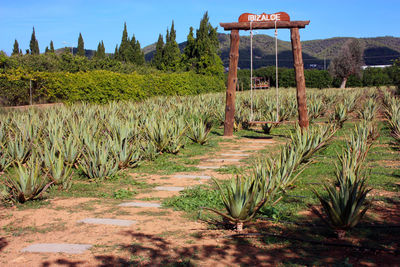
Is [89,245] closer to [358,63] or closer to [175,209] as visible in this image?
[175,209]

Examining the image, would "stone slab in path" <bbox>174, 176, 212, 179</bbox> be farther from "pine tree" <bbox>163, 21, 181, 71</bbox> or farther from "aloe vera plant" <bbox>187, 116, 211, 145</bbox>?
"pine tree" <bbox>163, 21, 181, 71</bbox>

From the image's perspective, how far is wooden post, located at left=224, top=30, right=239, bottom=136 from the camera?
1100cm

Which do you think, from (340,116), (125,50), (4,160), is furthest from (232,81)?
(125,50)

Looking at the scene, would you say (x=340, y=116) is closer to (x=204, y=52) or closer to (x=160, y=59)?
(x=204, y=52)

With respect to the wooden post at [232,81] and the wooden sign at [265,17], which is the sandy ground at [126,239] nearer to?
the wooden sign at [265,17]

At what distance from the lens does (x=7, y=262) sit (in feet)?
10.9

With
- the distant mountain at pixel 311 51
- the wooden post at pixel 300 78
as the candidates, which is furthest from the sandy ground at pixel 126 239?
the distant mountain at pixel 311 51

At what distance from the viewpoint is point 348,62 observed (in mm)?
48781

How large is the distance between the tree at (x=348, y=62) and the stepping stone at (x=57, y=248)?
4868 centimetres

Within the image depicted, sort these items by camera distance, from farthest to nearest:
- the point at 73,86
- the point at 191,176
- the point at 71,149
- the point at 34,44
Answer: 1. the point at 34,44
2. the point at 73,86
3. the point at 71,149
4. the point at 191,176

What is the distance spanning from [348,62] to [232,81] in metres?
41.4

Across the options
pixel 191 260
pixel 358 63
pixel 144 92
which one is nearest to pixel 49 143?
pixel 191 260

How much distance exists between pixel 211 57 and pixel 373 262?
2904 cm

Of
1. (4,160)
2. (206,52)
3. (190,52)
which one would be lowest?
(4,160)
